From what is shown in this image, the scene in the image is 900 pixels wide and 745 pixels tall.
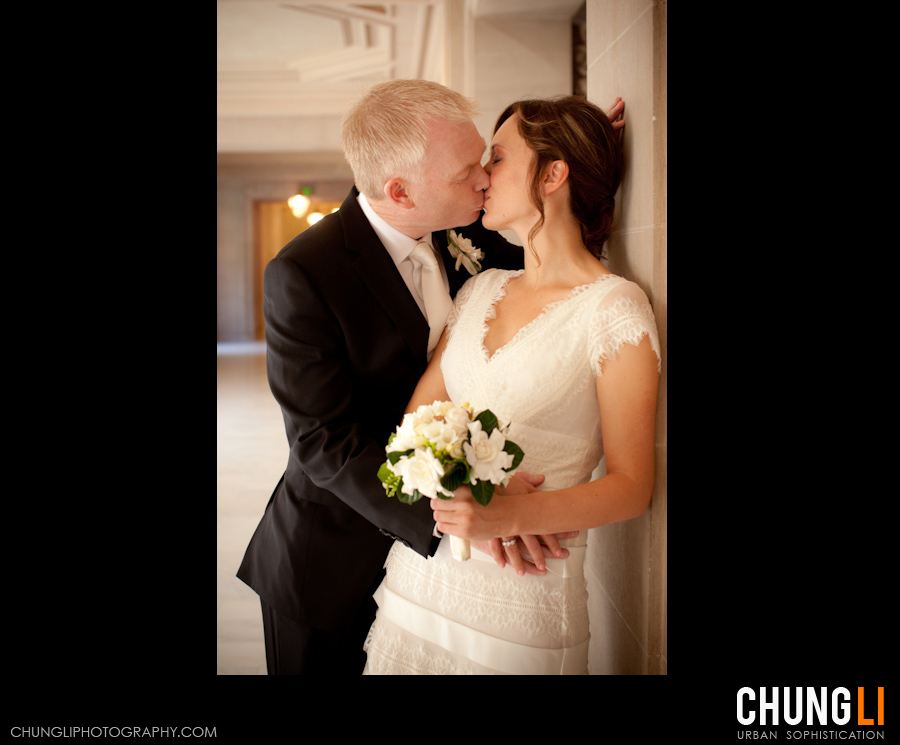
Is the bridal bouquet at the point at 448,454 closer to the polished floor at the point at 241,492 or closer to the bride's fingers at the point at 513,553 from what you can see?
the bride's fingers at the point at 513,553

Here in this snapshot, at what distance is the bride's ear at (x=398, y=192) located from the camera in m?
2.06

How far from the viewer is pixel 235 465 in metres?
6.95

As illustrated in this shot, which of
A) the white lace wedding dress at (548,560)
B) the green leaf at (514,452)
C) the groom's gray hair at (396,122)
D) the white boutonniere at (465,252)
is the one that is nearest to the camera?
the green leaf at (514,452)

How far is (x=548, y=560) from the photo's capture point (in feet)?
6.00

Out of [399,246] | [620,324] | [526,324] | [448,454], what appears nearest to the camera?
[448,454]

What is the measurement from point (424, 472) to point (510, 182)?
942 millimetres

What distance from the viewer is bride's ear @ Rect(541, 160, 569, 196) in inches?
74.7

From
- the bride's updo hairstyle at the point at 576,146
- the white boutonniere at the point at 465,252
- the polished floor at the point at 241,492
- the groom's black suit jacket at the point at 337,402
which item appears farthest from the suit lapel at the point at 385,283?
the polished floor at the point at 241,492

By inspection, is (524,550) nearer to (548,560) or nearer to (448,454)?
(548,560)

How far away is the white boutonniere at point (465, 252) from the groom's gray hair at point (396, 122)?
0.99ft

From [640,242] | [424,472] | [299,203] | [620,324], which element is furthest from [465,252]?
[299,203]

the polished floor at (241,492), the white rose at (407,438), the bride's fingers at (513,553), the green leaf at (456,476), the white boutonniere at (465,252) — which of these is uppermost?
the white boutonniere at (465,252)
